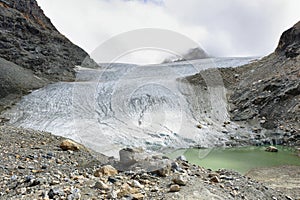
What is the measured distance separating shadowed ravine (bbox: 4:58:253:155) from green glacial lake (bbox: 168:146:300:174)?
2.42ft

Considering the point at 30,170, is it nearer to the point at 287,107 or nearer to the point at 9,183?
the point at 9,183

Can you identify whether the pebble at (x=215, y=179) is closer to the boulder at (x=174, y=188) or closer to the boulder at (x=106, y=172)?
the boulder at (x=174, y=188)

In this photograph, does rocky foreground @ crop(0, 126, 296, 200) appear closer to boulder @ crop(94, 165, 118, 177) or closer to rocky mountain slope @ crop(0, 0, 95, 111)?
boulder @ crop(94, 165, 118, 177)

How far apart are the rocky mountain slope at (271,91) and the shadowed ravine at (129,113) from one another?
0.83 meters

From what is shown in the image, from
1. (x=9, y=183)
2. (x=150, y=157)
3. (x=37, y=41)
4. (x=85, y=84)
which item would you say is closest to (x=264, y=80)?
(x=85, y=84)

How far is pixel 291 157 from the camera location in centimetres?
854

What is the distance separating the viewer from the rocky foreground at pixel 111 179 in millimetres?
2777

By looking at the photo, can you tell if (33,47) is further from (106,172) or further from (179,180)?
(179,180)

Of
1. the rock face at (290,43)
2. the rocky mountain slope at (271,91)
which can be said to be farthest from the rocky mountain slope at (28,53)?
the rock face at (290,43)

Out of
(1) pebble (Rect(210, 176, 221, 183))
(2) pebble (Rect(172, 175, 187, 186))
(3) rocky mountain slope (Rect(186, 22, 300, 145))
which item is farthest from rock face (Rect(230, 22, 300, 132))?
(2) pebble (Rect(172, 175, 187, 186))

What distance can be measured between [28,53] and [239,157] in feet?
51.3

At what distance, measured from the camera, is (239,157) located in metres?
8.70

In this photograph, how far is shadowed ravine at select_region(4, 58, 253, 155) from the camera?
959 cm

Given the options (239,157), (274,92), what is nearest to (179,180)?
(239,157)
